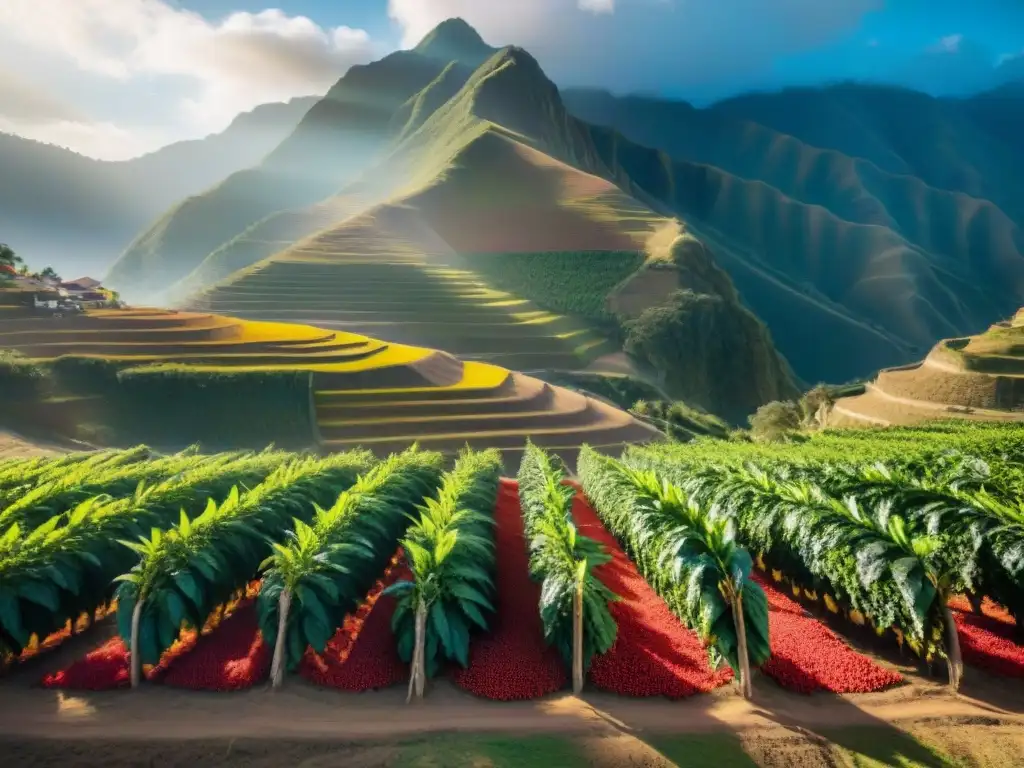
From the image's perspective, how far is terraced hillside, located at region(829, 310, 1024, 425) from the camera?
47.3 meters

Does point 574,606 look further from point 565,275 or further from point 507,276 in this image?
point 507,276

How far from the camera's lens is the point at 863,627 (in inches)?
446

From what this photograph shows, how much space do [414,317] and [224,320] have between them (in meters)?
25.3

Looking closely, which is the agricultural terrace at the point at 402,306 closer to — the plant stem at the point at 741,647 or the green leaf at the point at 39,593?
the green leaf at the point at 39,593

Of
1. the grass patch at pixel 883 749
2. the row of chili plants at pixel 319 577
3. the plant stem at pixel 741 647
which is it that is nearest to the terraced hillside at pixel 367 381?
the row of chili plants at pixel 319 577

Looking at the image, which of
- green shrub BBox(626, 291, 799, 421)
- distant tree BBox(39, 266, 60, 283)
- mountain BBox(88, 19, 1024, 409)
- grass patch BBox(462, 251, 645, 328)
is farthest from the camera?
grass patch BBox(462, 251, 645, 328)

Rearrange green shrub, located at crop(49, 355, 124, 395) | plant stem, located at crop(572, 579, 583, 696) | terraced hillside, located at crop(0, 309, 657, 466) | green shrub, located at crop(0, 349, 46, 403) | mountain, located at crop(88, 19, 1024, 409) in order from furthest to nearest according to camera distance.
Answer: mountain, located at crop(88, 19, 1024, 409), green shrub, located at crop(49, 355, 124, 395), terraced hillside, located at crop(0, 309, 657, 466), green shrub, located at crop(0, 349, 46, 403), plant stem, located at crop(572, 579, 583, 696)

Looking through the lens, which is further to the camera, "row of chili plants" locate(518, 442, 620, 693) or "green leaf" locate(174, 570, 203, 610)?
"green leaf" locate(174, 570, 203, 610)

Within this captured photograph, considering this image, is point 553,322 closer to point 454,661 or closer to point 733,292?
point 733,292

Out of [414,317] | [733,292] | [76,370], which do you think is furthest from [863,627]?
[733,292]

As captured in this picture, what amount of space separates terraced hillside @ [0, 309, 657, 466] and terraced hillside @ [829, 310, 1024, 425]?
2343 cm

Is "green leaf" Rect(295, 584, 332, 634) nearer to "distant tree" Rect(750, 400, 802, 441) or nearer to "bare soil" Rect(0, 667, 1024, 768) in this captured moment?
"bare soil" Rect(0, 667, 1024, 768)

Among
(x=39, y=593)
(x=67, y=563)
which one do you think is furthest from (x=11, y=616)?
(x=67, y=563)

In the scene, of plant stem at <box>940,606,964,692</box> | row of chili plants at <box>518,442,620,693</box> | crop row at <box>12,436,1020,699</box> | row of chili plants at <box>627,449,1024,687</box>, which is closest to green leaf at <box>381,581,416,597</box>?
crop row at <box>12,436,1020,699</box>
